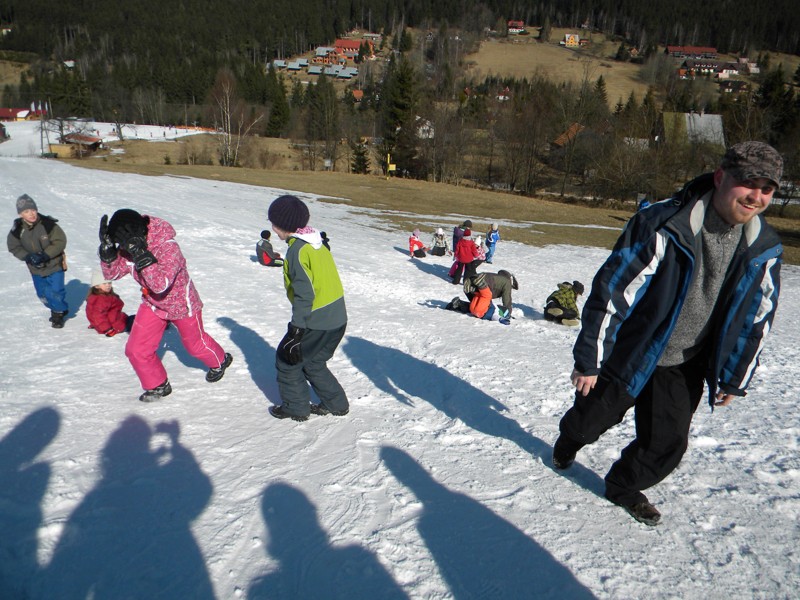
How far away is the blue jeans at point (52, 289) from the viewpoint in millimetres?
5520

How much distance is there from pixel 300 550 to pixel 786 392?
16.7ft

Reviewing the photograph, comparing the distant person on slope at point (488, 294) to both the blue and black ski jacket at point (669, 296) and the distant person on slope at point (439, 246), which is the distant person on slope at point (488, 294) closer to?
the blue and black ski jacket at point (669, 296)

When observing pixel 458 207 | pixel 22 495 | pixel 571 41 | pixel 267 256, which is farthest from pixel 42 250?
pixel 571 41

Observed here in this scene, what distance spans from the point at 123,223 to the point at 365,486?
2.58 meters

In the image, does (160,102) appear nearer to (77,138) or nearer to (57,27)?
(77,138)

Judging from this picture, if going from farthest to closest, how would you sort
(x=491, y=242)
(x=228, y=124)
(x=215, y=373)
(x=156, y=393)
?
(x=228, y=124) → (x=491, y=242) → (x=215, y=373) → (x=156, y=393)

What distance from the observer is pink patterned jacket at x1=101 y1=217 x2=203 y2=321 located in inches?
143

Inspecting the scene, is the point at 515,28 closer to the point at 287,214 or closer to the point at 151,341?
the point at 287,214

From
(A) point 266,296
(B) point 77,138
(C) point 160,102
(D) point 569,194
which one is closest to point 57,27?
(C) point 160,102

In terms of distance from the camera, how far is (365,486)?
3.02 m

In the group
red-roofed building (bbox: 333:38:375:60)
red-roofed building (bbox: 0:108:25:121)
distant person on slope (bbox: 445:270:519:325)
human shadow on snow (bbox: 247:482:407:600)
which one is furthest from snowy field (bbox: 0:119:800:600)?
red-roofed building (bbox: 333:38:375:60)

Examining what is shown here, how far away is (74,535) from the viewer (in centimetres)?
254

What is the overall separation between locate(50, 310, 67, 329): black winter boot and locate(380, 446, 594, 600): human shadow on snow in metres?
A: 5.00

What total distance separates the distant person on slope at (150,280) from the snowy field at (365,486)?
1.30ft
